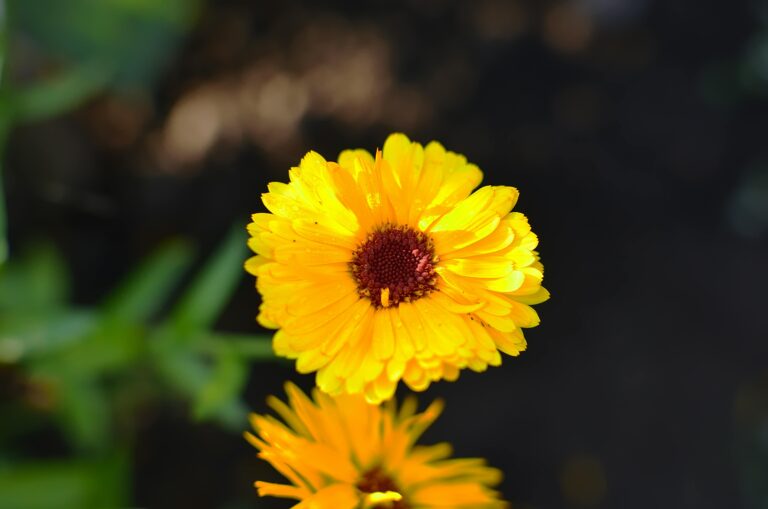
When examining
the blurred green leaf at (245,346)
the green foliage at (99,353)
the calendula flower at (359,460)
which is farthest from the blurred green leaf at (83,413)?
the calendula flower at (359,460)

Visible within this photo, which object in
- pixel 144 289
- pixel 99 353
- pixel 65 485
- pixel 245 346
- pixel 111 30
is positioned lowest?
pixel 65 485

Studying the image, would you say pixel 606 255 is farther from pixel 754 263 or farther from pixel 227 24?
pixel 227 24

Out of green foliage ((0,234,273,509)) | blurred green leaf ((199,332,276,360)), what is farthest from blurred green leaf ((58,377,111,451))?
blurred green leaf ((199,332,276,360))

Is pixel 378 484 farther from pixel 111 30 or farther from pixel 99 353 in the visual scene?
pixel 111 30

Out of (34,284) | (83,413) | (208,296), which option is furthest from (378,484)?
(34,284)

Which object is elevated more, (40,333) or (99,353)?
(40,333)

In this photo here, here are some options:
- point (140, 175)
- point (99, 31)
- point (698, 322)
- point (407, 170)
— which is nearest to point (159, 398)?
point (140, 175)

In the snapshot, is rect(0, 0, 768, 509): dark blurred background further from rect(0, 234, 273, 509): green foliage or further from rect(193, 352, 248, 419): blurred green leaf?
rect(193, 352, 248, 419): blurred green leaf
